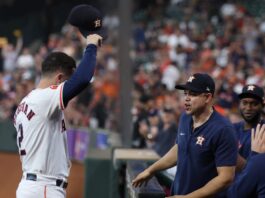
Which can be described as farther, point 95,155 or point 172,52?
point 172,52

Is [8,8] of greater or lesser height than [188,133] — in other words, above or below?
above

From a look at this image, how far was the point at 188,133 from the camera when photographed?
5.67m

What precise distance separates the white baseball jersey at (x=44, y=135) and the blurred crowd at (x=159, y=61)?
22.2 ft

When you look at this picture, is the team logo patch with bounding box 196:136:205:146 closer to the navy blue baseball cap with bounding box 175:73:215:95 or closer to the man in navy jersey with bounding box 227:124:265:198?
the navy blue baseball cap with bounding box 175:73:215:95

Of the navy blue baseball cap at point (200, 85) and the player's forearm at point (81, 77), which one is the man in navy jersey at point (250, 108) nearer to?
the navy blue baseball cap at point (200, 85)

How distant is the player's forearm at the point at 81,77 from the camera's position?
515 cm

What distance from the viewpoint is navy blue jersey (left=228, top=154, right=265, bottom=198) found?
15.4 ft

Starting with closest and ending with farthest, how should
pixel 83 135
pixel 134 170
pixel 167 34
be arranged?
pixel 134 170 < pixel 83 135 < pixel 167 34

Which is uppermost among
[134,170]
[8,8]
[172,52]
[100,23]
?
[8,8]

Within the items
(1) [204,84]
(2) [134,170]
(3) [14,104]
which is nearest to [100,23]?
(1) [204,84]

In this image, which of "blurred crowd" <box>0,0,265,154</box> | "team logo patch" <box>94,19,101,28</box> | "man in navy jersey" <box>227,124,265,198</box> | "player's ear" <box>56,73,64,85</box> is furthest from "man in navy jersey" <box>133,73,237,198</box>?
"blurred crowd" <box>0,0,265,154</box>

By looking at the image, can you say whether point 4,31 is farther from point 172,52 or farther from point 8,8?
point 172,52

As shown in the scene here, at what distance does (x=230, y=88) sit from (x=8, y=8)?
35.6 ft

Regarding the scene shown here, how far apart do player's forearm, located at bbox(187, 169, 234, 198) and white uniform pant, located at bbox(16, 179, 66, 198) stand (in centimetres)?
101
